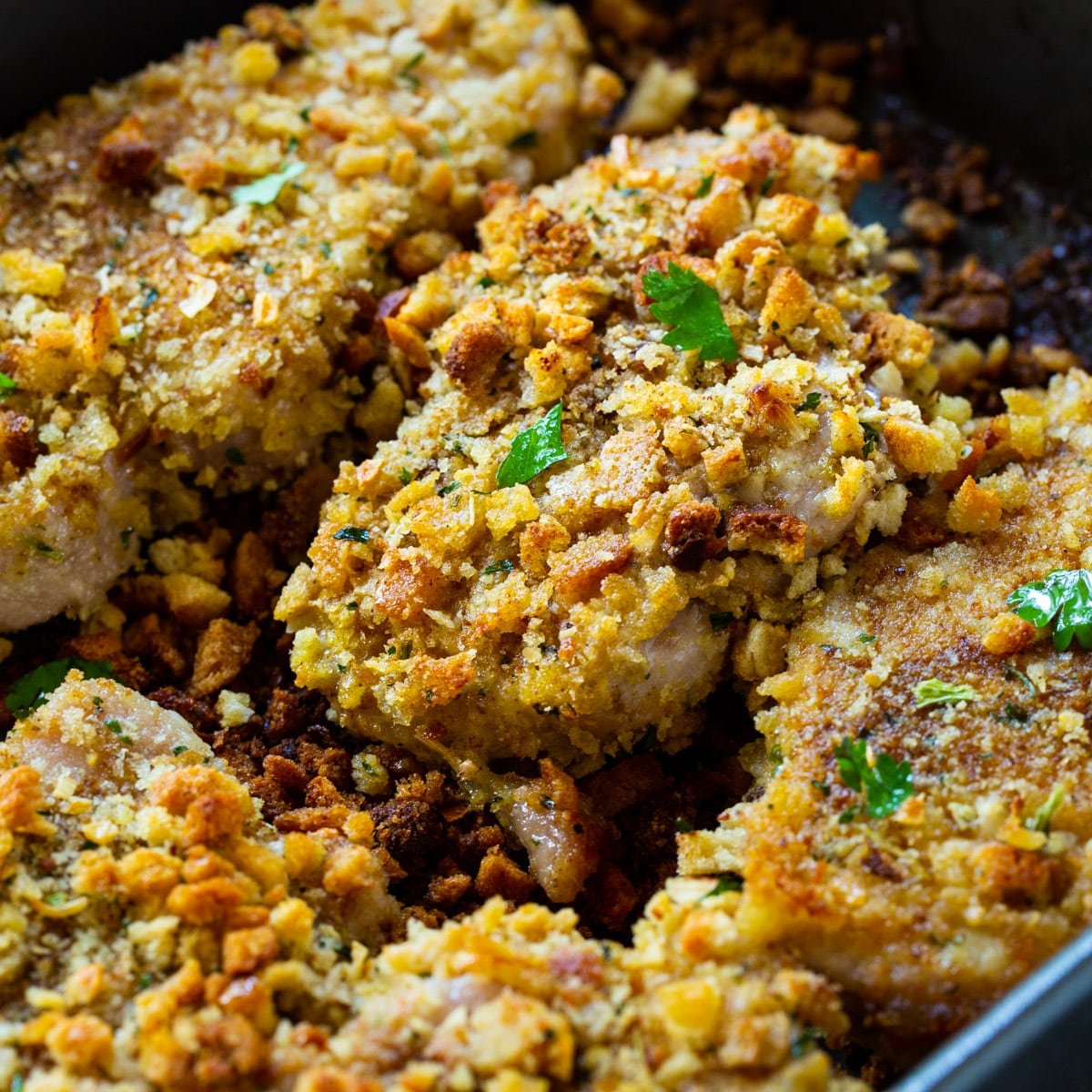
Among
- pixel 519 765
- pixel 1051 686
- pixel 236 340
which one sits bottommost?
pixel 519 765

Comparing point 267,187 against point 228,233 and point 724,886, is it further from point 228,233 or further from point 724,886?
point 724,886

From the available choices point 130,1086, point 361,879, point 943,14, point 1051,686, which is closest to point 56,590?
point 361,879

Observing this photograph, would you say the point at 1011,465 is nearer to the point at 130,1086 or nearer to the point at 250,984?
the point at 250,984

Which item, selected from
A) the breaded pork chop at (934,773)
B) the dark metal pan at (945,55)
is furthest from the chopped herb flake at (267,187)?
the breaded pork chop at (934,773)

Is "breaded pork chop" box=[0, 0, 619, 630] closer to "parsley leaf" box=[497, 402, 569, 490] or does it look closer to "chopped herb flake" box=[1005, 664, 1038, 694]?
"parsley leaf" box=[497, 402, 569, 490]

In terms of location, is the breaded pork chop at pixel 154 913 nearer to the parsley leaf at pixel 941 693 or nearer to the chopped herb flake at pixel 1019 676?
the parsley leaf at pixel 941 693

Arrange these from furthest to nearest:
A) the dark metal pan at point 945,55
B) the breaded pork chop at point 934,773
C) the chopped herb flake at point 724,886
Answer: the dark metal pan at point 945,55 → the chopped herb flake at point 724,886 → the breaded pork chop at point 934,773
